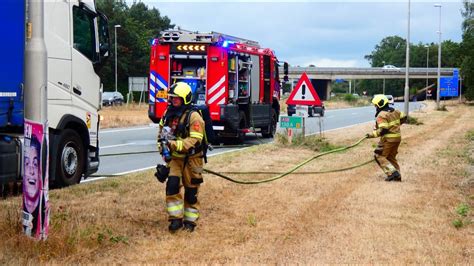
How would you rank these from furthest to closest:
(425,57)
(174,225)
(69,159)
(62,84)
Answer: (425,57)
(69,159)
(62,84)
(174,225)

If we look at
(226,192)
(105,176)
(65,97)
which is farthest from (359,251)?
(105,176)

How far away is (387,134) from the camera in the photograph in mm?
10555

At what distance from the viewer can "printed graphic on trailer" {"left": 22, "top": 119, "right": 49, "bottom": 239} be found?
211 inches

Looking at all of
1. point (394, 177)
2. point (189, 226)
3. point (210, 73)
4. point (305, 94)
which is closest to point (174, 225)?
point (189, 226)

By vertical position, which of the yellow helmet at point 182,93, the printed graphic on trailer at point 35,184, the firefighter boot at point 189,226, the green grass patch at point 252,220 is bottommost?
the green grass patch at point 252,220

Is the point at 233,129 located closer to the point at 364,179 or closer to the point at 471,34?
the point at 364,179

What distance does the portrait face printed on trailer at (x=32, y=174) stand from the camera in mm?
5352

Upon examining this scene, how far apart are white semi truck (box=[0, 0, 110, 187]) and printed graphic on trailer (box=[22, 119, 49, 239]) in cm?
206

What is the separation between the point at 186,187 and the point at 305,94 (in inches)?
337

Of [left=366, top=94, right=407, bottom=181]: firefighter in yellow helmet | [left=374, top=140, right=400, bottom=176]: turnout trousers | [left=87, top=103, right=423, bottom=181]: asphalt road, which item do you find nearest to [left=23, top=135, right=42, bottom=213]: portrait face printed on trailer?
[left=87, top=103, right=423, bottom=181]: asphalt road

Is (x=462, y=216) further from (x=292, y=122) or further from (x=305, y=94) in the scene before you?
(x=292, y=122)

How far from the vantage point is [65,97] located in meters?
8.84

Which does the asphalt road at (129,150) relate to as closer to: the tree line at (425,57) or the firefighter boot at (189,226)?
the firefighter boot at (189,226)

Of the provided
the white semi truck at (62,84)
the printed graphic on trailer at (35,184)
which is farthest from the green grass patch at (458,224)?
the white semi truck at (62,84)
